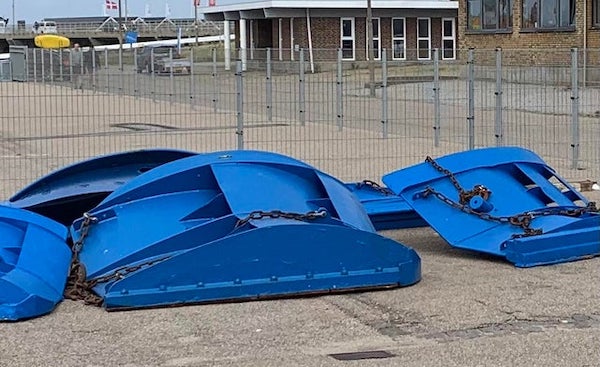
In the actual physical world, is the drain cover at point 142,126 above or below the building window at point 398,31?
below

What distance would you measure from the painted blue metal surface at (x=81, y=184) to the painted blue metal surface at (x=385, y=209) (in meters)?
1.86

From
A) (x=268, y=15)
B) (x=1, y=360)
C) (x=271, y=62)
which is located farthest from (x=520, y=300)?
(x=268, y=15)

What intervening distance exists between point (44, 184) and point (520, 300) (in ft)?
15.8

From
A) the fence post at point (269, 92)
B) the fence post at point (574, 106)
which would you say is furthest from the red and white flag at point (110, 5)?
the fence post at point (574, 106)

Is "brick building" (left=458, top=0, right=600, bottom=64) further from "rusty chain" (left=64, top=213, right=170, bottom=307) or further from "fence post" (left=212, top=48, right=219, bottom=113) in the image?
"rusty chain" (left=64, top=213, right=170, bottom=307)

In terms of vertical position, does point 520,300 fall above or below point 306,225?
below

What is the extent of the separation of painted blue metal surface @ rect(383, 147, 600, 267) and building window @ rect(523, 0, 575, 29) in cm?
2905

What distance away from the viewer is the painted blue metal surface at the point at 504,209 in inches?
347

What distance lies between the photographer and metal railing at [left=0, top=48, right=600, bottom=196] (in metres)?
16.6

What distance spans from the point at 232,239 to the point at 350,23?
159 feet

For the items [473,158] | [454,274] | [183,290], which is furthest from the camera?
[473,158]

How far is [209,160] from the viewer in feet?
28.5

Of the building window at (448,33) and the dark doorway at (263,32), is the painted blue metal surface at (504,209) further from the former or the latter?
the dark doorway at (263,32)

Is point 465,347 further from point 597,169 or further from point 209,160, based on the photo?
point 597,169
